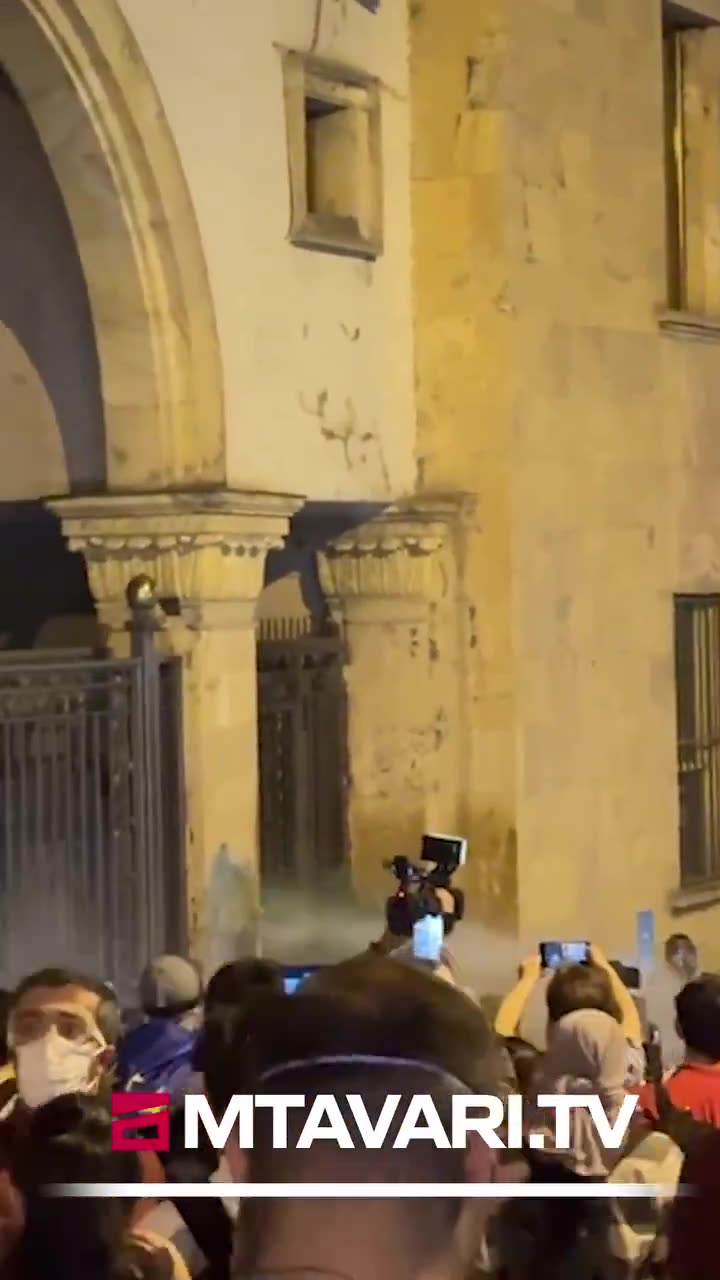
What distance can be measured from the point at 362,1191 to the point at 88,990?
1703 mm

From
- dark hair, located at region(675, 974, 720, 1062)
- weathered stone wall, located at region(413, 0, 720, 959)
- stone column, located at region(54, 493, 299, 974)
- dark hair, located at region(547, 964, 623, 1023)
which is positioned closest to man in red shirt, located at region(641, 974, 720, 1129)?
dark hair, located at region(675, 974, 720, 1062)

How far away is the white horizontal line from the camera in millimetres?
2205

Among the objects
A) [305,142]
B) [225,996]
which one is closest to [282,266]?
[305,142]

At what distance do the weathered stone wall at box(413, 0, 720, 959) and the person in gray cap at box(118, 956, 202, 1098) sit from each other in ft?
12.0

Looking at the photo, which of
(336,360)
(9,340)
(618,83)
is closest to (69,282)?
(9,340)

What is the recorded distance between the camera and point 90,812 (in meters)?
6.55

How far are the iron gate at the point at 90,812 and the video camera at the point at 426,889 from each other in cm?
90

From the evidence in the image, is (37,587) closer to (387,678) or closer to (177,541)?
(387,678)

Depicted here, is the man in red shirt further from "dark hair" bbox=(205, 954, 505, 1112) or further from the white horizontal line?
"dark hair" bbox=(205, 954, 505, 1112)

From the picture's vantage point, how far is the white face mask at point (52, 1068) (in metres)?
3.57

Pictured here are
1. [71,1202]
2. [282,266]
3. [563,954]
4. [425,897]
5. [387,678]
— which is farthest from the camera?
[387,678]

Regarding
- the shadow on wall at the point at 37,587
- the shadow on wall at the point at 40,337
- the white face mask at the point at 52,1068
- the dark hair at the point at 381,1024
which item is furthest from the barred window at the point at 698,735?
the dark hair at the point at 381,1024

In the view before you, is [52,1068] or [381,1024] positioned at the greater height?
[381,1024]

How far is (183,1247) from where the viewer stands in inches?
124
